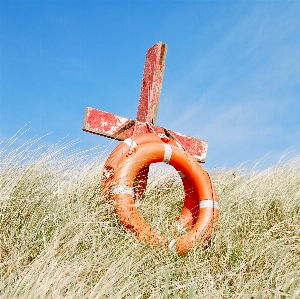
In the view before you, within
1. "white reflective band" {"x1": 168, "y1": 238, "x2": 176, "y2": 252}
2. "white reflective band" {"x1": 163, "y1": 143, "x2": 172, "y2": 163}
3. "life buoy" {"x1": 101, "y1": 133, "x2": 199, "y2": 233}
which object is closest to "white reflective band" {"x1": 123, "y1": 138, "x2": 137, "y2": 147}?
"life buoy" {"x1": 101, "y1": 133, "x2": 199, "y2": 233}

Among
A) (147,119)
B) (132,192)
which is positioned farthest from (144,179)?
(147,119)

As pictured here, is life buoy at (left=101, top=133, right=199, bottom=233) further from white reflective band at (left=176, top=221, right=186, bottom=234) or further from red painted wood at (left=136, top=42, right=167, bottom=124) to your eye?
red painted wood at (left=136, top=42, right=167, bottom=124)

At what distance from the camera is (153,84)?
3.57m

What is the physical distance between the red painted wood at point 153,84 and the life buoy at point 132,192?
19.4 inches

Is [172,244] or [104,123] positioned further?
[104,123]

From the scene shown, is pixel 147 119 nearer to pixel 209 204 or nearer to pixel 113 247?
pixel 209 204

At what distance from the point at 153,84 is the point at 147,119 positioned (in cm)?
35

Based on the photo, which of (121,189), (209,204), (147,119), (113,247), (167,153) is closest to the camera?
(113,247)

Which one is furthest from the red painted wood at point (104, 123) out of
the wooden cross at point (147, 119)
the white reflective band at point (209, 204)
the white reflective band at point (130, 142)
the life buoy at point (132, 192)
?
the white reflective band at point (209, 204)

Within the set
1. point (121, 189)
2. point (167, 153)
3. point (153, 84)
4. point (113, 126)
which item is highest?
point (153, 84)

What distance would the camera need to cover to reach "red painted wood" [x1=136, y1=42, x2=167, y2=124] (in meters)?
3.53

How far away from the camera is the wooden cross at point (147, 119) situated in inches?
125

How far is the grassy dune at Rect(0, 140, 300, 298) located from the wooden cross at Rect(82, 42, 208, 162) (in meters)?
0.32

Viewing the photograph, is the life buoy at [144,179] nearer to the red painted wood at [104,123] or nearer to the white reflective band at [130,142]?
the white reflective band at [130,142]
